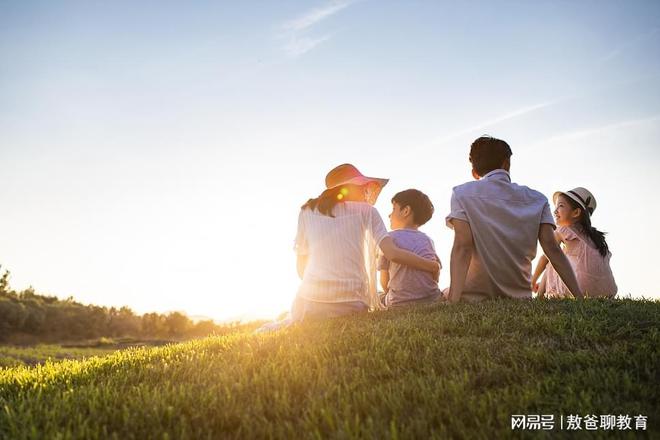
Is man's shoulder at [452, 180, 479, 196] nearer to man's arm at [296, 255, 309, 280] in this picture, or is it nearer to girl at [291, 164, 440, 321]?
girl at [291, 164, 440, 321]

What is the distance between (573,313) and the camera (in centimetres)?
461

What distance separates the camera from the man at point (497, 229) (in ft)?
20.0

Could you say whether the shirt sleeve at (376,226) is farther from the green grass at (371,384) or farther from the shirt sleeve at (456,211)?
the green grass at (371,384)

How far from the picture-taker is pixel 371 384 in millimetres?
3182

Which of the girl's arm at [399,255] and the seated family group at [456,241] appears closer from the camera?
the seated family group at [456,241]

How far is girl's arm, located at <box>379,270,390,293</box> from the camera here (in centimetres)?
748

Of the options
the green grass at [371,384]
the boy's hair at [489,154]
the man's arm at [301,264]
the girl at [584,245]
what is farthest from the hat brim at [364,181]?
the girl at [584,245]

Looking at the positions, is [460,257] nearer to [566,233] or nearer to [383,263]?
[383,263]

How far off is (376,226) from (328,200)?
0.79m

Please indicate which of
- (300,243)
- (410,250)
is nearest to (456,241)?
(410,250)

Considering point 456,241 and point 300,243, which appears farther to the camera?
point 300,243

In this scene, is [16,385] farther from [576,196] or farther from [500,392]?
[576,196]

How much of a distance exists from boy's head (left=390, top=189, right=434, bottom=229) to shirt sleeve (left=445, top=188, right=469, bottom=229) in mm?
1072

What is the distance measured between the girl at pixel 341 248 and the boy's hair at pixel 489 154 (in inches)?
60.4
